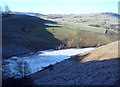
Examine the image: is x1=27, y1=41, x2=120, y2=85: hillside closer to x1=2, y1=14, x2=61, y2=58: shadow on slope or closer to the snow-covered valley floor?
the snow-covered valley floor

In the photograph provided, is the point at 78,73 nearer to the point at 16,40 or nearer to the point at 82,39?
the point at 16,40

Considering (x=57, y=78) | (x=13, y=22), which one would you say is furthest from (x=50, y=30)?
(x=57, y=78)

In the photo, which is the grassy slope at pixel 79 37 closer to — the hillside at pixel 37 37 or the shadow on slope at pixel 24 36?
the hillside at pixel 37 37

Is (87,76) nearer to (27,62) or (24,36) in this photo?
(27,62)

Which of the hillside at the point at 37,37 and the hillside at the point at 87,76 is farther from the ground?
the hillside at the point at 87,76

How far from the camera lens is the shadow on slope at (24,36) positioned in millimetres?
100475

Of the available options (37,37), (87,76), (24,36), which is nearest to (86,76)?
(87,76)

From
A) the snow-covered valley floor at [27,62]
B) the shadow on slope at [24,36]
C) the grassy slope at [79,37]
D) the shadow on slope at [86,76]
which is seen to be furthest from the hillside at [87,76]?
the grassy slope at [79,37]

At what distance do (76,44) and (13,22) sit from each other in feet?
104

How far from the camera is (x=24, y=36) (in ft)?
393

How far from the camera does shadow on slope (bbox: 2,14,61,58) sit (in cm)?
10047

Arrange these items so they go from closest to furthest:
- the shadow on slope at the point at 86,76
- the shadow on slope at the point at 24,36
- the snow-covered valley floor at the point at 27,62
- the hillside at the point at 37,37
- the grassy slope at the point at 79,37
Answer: the shadow on slope at the point at 86,76 < the snow-covered valley floor at the point at 27,62 < the shadow on slope at the point at 24,36 < the hillside at the point at 37,37 < the grassy slope at the point at 79,37

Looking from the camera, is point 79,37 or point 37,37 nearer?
point 37,37

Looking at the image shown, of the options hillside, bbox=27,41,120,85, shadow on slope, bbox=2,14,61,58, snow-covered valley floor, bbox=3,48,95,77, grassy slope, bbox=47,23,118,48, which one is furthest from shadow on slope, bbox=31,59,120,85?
grassy slope, bbox=47,23,118,48
